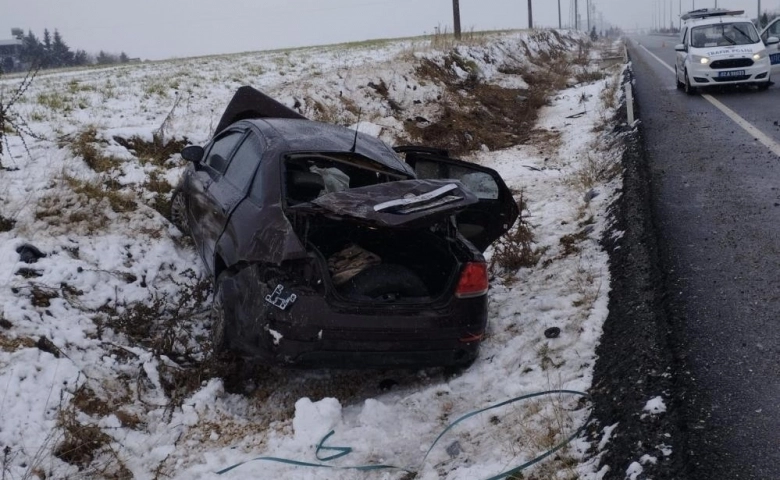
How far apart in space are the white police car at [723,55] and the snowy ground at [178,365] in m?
8.12

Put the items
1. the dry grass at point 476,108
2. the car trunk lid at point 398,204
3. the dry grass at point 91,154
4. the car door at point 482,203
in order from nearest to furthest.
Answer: the car trunk lid at point 398,204
the car door at point 482,203
the dry grass at point 91,154
the dry grass at point 476,108

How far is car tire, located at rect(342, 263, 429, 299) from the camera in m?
4.22

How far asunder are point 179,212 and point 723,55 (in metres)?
13.3

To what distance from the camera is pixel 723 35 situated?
50.6 ft

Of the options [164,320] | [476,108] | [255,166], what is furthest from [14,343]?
[476,108]

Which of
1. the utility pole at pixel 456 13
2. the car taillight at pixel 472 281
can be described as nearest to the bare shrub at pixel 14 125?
the car taillight at pixel 472 281

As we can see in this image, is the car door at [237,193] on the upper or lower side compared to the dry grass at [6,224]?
upper

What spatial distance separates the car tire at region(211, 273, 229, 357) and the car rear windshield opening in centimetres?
84

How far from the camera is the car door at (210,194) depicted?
5.12 meters

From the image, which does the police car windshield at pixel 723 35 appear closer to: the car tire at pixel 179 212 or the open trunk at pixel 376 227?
the open trunk at pixel 376 227

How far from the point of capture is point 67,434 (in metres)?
3.70

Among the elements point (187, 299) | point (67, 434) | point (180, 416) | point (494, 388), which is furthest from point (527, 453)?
point (187, 299)

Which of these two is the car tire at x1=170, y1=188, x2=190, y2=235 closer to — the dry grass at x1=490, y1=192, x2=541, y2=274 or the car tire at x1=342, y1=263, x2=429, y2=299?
the car tire at x1=342, y1=263, x2=429, y2=299

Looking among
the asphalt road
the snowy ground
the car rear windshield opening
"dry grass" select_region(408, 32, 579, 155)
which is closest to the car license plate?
"dry grass" select_region(408, 32, 579, 155)
